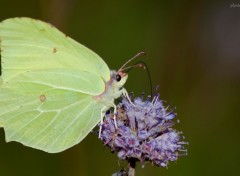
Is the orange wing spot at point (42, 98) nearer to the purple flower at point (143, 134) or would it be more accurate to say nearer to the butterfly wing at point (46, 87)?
the butterfly wing at point (46, 87)

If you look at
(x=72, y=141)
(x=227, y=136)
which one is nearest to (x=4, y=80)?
(x=72, y=141)

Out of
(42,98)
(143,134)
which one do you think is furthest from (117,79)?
(42,98)

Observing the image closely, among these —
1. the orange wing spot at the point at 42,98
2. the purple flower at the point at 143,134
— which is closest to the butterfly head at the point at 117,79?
the purple flower at the point at 143,134

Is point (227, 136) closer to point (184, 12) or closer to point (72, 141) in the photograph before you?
point (184, 12)

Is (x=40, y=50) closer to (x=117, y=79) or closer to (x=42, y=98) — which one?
(x=42, y=98)

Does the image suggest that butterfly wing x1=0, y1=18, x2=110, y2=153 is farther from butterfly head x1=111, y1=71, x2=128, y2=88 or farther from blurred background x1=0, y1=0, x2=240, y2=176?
blurred background x1=0, y1=0, x2=240, y2=176

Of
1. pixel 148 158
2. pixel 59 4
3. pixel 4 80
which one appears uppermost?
pixel 59 4
